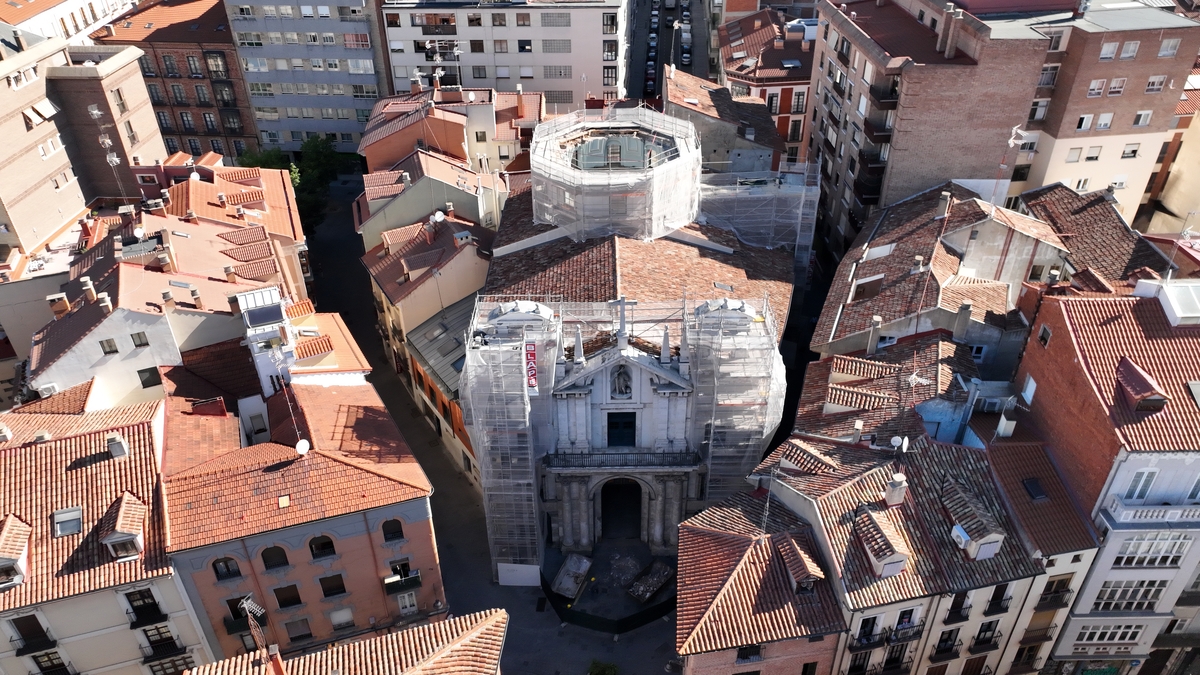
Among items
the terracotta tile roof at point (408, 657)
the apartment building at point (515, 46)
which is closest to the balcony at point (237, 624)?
the terracotta tile roof at point (408, 657)

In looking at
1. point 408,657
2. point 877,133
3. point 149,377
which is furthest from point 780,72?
point 408,657

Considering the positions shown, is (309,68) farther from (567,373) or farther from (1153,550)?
(1153,550)

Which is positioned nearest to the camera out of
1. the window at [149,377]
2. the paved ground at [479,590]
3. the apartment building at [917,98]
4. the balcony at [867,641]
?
the balcony at [867,641]

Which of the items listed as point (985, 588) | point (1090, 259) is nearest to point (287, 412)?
point (985, 588)

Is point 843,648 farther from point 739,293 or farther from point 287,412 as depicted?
point 287,412

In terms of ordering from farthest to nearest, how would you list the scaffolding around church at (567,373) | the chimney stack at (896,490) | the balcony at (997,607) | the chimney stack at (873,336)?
the chimney stack at (873,336)
the scaffolding around church at (567,373)
the balcony at (997,607)
the chimney stack at (896,490)

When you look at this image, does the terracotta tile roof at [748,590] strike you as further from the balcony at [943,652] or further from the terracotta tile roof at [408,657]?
Answer: the terracotta tile roof at [408,657]

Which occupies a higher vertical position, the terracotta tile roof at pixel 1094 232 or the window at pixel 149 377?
the terracotta tile roof at pixel 1094 232
